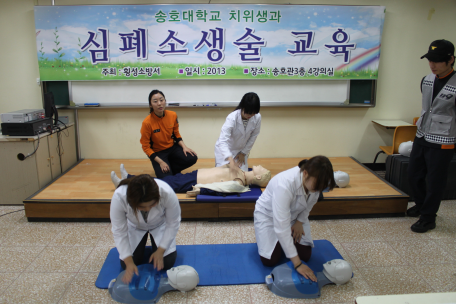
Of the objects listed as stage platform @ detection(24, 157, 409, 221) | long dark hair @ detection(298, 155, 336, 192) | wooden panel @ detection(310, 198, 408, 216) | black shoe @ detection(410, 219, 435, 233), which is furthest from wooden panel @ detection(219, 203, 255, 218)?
black shoe @ detection(410, 219, 435, 233)

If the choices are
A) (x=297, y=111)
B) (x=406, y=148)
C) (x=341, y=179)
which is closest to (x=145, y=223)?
(x=341, y=179)

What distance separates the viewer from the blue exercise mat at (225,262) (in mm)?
1971

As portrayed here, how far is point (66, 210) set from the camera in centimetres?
272

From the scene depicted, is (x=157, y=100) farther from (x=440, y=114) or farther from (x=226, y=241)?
(x=440, y=114)

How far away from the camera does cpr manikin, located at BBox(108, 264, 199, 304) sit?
179 cm

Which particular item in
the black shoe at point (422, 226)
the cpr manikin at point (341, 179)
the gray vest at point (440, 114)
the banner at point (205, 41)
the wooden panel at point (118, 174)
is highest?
the banner at point (205, 41)

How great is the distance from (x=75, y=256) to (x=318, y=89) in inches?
119

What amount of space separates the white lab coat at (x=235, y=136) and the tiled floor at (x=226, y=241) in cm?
63

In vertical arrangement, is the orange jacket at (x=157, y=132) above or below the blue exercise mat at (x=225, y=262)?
above

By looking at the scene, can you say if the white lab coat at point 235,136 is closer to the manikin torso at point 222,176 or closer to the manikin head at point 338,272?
the manikin torso at point 222,176

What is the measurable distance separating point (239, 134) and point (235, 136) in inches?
1.8

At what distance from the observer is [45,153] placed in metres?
3.17

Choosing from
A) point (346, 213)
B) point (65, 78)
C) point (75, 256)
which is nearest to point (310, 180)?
point (346, 213)

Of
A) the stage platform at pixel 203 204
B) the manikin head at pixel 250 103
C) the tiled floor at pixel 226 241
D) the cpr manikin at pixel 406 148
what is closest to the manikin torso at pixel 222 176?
the stage platform at pixel 203 204
